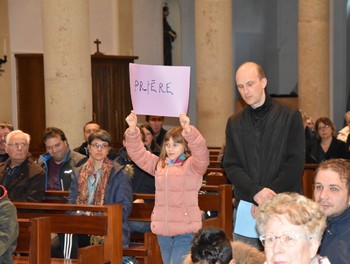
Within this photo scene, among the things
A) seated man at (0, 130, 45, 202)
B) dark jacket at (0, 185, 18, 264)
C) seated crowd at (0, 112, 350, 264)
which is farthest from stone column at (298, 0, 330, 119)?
dark jacket at (0, 185, 18, 264)

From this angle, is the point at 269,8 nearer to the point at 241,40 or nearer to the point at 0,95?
the point at 241,40

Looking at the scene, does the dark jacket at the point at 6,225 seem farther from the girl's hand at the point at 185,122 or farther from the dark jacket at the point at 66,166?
the dark jacket at the point at 66,166

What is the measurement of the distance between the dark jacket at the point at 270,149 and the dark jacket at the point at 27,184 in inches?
111

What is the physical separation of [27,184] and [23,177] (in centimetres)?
8

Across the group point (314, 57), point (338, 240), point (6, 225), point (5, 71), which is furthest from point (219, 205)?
point (314, 57)

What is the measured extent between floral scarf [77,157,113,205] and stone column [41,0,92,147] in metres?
3.90

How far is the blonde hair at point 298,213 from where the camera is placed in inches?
134

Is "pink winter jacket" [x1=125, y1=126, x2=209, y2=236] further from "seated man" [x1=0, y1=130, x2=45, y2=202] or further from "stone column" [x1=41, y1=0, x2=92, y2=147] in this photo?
"stone column" [x1=41, y1=0, x2=92, y2=147]

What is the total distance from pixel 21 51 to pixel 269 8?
32.6 ft

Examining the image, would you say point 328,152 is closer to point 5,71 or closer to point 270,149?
point 270,149

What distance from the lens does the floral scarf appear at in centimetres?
754

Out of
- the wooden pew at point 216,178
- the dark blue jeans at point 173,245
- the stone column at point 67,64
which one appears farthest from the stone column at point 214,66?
the dark blue jeans at point 173,245

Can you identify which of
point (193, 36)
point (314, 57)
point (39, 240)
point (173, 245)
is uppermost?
point (193, 36)

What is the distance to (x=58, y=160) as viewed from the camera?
29.7ft
